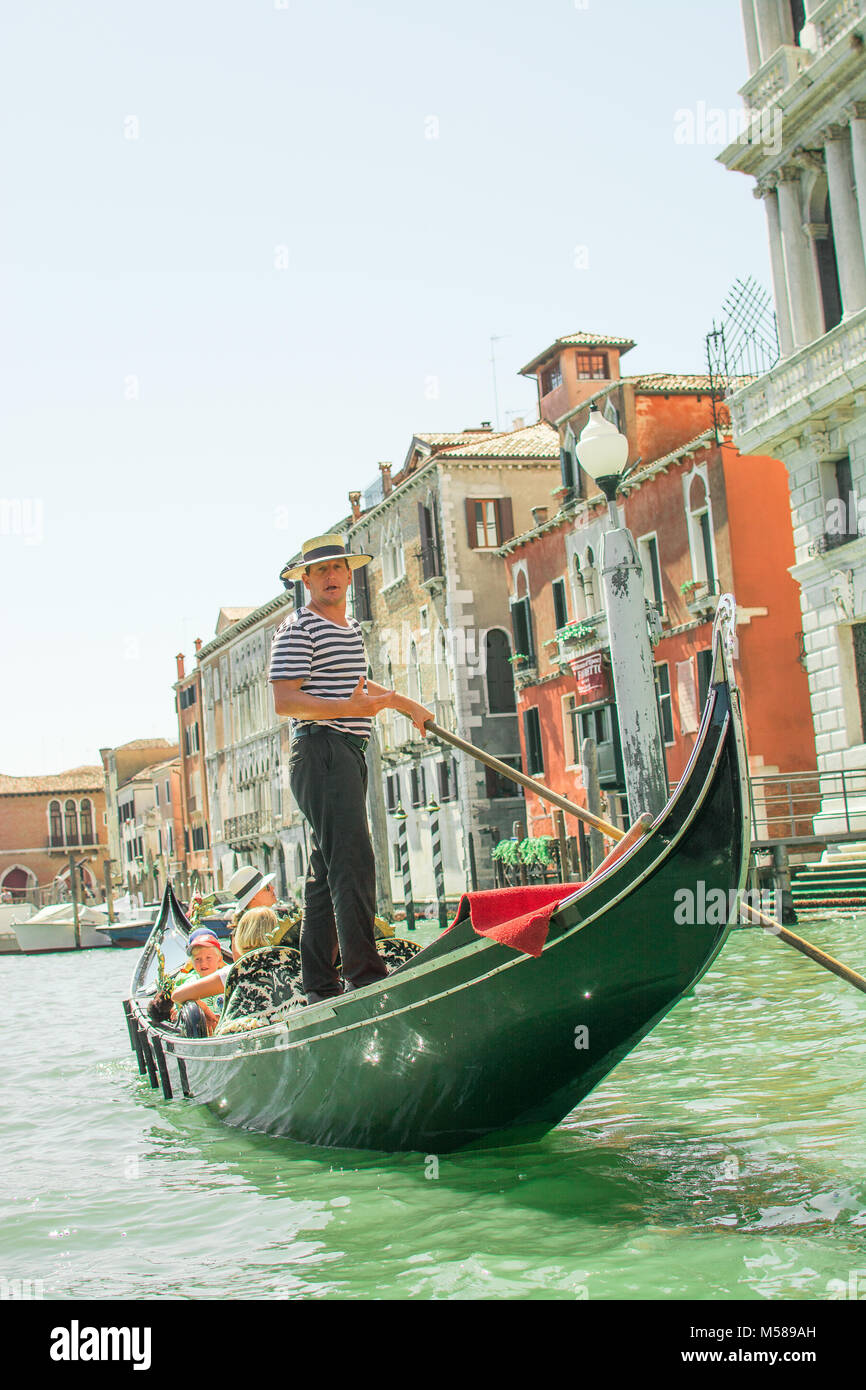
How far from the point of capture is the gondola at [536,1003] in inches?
137

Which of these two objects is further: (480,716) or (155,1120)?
(480,716)

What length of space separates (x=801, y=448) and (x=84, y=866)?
4820 cm

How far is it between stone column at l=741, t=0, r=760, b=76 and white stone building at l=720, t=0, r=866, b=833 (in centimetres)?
1

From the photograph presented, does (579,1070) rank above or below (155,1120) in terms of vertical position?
above

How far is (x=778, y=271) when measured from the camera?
14.0 meters

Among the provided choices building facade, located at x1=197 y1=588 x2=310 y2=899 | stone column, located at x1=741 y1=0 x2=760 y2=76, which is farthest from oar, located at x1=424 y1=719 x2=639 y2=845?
building facade, located at x1=197 y1=588 x2=310 y2=899

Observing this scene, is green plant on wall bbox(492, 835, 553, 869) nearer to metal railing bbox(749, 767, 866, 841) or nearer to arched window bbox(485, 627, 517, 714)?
metal railing bbox(749, 767, 866, 841)

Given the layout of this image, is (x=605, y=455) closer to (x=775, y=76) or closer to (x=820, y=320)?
(x=820, y=320)

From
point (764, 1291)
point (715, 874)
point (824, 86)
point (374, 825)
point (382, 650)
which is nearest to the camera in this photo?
point (764, 1291)

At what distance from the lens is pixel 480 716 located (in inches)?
944

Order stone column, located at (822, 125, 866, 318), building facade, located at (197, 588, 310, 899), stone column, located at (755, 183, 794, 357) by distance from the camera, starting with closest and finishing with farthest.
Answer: stone column, located at (822, 125, 866, 318) → stone column, located at (755, 183, 794, 357) → building facade, located at (197, 588, 310, 899)

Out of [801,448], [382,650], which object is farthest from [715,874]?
[382,650]

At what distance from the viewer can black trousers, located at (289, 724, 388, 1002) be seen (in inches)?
167
